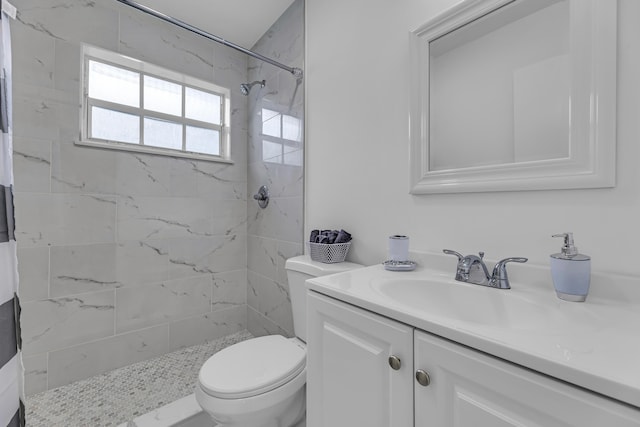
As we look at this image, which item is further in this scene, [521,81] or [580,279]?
[521,81]

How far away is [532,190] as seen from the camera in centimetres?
86

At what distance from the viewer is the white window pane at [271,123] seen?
2.01 metres

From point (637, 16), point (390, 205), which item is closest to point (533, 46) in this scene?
point (637, 16)

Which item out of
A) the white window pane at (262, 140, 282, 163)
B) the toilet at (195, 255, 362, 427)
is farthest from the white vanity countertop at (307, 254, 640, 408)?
the white window pane at (262, 140, 282, 163)

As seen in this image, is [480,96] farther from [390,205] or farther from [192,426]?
[192,426]

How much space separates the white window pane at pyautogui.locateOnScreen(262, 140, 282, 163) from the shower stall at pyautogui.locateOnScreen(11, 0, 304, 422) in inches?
0.5

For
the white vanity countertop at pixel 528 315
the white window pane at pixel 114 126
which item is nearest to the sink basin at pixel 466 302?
the white vanity countertop at pixel 528 315

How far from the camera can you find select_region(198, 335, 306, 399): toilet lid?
1.03 m

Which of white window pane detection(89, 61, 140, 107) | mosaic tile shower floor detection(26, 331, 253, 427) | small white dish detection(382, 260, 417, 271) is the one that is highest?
white window pane detection(89, 61, 140, 107)

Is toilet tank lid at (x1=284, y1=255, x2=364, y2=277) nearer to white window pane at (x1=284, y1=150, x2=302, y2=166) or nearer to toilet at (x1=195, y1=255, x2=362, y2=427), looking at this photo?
toilet at (x1=195, y1=255, x2=362, y2=427)

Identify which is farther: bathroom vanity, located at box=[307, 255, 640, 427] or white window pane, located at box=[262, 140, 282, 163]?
white window pane, located at box=[262, 140, 282, 163]

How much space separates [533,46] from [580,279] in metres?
0.73


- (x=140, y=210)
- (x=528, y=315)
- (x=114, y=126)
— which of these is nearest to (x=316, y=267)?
(x=528, y=315)

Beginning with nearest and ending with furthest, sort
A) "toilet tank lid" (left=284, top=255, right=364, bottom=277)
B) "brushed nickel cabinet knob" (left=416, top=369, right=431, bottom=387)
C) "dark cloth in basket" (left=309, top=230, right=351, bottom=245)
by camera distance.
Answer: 1. "brushed nickel cabinet knob" (left=416, top=369, right=431, bottom=387)
2. "toilet tank lid" (left=284, top=255, right=364, bottom=277)
3. "dark cloth in basket" (left=309, top=230, right=351, bottom=245)
